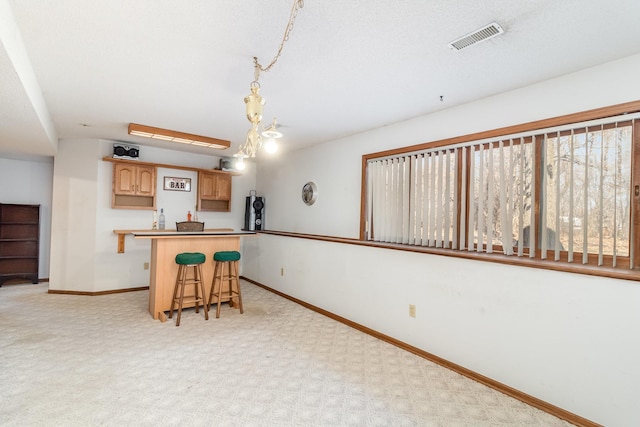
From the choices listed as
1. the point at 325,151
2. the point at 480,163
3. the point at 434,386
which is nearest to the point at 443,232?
the point at 480,163

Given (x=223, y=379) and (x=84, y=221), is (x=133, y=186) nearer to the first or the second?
(x=84, y=221)

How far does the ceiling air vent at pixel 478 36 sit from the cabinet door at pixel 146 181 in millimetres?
4951

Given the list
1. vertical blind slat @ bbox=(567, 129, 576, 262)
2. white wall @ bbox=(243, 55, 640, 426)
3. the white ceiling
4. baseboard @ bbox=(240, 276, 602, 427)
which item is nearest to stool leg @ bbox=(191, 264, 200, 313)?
white wall @ bbox=(243, 55, 640, 426)

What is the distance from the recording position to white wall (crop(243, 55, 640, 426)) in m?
2.00

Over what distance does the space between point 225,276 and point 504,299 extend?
135 inches

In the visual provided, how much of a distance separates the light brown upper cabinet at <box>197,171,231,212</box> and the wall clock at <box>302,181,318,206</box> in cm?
180

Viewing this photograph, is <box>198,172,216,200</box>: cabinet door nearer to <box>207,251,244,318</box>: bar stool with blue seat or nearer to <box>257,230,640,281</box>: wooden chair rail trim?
<box>207,251,244,318</box>: bar stool with blue seat

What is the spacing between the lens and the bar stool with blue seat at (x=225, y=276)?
4156 millimetres

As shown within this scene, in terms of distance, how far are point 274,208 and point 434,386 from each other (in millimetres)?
4180

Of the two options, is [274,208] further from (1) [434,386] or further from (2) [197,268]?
(1) [434,386]

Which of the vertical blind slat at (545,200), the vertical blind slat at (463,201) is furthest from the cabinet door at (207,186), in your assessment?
the vertical blind slat at (545,200)

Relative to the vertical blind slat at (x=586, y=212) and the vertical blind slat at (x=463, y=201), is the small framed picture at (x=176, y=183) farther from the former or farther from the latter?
the vertical blind slat at (x=586, y=212)

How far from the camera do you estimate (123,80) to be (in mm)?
2656

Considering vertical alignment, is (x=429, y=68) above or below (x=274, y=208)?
above
